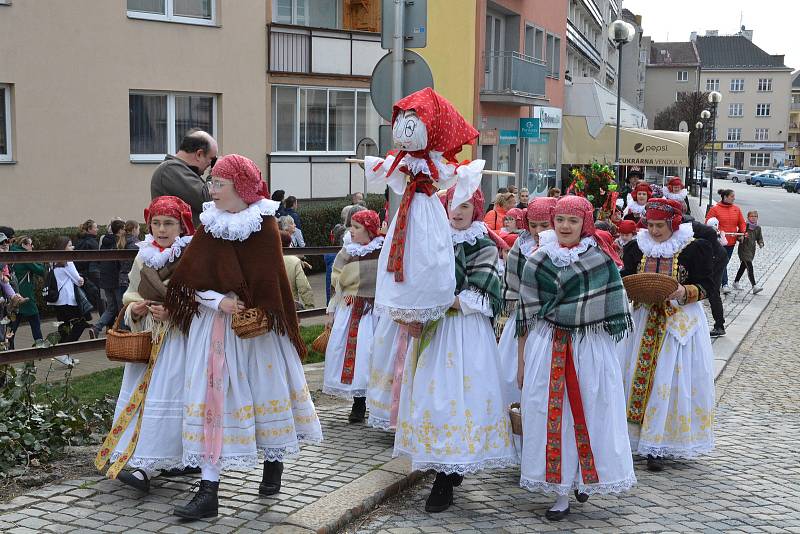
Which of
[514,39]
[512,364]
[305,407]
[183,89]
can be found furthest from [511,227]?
[514,39]

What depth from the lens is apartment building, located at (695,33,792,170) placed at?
12425 cm

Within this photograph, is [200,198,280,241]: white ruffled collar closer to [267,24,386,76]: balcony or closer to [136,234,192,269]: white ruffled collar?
[136,234,192,269]: white ruffled collar

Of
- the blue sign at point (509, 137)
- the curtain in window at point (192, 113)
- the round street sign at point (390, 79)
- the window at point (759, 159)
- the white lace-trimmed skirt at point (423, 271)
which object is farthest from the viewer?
the window at point (759, 159)

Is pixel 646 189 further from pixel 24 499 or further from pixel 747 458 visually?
pixel 24 499

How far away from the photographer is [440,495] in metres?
5.80

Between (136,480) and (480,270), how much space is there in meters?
2.32

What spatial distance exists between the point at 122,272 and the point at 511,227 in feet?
18.9

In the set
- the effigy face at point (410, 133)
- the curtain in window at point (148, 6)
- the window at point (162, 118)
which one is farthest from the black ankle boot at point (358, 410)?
→ the curtain in window at point (148, 6)

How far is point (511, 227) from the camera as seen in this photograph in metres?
10.2

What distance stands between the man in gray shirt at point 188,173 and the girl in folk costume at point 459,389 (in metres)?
1.72

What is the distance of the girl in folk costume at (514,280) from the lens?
597cm

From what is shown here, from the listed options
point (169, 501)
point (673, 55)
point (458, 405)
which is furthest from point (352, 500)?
point (673, 55)

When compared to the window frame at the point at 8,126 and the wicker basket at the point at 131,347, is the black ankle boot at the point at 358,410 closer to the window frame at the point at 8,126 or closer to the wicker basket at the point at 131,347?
→ the wicker basket at the point at 131,347

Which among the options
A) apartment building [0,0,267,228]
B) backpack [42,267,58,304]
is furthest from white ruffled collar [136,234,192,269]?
apartment building [0,0,267,228]
